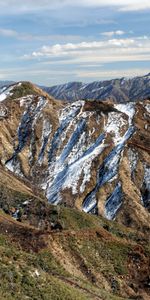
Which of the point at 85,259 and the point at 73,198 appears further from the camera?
the point at 73,198

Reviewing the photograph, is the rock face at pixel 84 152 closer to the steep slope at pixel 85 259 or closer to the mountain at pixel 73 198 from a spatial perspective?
the mountain at pixel 73 198

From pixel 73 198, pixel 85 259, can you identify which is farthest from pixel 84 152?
pixel 85 259

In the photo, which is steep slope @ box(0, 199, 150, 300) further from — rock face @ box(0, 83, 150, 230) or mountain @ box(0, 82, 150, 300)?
rock face @ box(0, 83, 150, 230)

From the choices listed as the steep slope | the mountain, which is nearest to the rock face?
the mountain

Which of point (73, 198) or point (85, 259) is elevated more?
point (85, 259)

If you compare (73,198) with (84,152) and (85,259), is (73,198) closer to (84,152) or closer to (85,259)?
(84,152)

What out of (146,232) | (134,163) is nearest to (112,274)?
(146,232)
